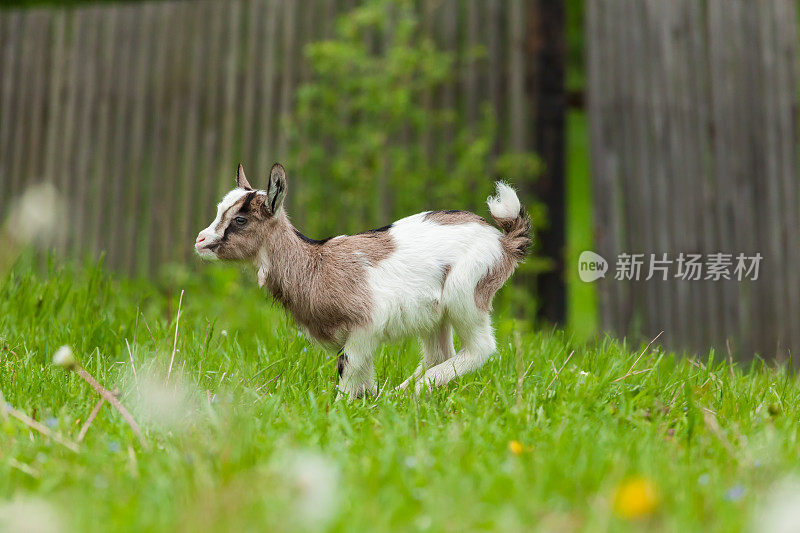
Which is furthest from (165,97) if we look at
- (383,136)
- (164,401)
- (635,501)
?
(635,501)

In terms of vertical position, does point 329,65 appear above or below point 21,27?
below

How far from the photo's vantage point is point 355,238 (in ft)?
11.0

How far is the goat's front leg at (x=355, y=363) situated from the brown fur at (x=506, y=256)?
1.46ft

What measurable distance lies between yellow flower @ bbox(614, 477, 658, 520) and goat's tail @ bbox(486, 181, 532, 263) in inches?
65.7

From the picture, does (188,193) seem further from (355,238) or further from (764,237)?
(764,237)

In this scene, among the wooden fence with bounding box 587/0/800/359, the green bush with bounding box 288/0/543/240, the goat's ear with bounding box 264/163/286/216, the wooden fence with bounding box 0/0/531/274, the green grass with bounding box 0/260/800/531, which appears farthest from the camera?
the wooden fence with bounding box 0/0/531/274

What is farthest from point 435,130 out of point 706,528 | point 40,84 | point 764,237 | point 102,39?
point 706,528

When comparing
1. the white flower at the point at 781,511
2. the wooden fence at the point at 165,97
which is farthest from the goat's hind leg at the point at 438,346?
the wooden fence at the point at 165,97

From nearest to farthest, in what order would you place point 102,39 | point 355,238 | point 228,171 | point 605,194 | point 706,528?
point 706,528, point 355,238, point 605,194, point 228,171, point 102,39

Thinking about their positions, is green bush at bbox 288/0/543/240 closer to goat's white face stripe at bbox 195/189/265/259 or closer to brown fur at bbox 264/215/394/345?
brown fur at bbox 264/215/394/345

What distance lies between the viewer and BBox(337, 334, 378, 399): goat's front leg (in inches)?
125

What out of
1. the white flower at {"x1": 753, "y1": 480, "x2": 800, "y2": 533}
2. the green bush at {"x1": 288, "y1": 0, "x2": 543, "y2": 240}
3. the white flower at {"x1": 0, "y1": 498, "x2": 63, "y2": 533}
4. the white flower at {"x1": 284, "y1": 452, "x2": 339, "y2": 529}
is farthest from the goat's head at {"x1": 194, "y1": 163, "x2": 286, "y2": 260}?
the green bush at {"x1": 288, "y1": 0, "x2": 543, "y2": 240}

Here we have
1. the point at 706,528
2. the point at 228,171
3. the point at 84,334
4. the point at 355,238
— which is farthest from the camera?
the point at 228,171

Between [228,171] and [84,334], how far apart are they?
3.04m
